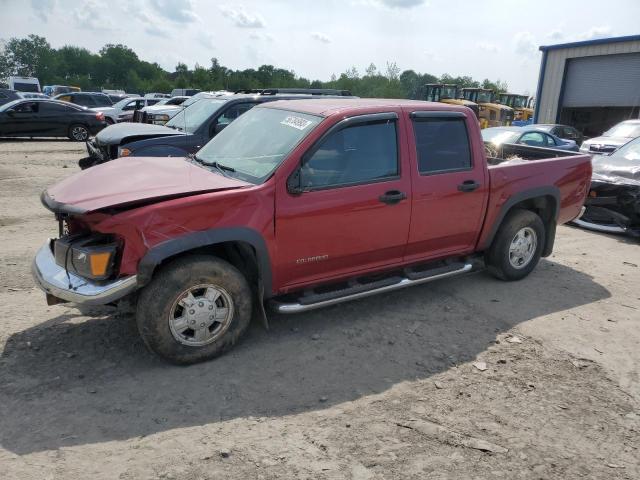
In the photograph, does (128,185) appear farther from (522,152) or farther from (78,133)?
(78,133)

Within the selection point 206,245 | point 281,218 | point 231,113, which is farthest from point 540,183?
point 231,113

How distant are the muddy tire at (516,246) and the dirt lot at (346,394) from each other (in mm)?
407

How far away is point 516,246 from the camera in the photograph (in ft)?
18.2

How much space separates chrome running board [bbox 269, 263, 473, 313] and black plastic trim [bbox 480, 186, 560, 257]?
0.51 metres

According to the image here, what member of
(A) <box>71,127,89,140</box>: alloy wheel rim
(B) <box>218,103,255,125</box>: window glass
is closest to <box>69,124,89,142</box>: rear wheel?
(A) <box>71,127,89,140</box>: alloy wheel rim

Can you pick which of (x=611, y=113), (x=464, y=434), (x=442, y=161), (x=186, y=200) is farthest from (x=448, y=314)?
(x=611, y=113)

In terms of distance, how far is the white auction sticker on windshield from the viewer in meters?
4.17

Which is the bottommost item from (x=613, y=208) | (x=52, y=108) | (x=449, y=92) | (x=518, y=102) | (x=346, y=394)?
(x=346, y=394)

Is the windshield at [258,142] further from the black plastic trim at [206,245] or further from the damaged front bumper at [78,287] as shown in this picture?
the damaged front bumper at [78,287]

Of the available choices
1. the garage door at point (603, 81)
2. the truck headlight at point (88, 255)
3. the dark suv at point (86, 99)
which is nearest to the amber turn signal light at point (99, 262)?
the truck headlight at point (88, 255)

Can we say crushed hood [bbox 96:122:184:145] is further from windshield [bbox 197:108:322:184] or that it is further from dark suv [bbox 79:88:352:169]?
windshield [bbox 197:108:322:184]

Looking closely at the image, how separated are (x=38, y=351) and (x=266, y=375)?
1.72m

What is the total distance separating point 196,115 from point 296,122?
212 inches

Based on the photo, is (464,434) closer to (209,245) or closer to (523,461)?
(523,461)
